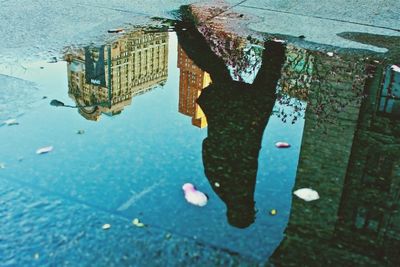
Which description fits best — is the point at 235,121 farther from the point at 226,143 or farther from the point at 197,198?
the point at 197,198

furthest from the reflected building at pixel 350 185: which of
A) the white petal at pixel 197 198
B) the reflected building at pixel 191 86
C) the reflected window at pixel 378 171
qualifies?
the reflected building at pixel 191 86

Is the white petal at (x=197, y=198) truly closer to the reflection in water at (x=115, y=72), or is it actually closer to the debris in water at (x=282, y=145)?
the debris in water at (x=282, y=145)

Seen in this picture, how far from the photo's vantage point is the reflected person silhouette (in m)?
2.83

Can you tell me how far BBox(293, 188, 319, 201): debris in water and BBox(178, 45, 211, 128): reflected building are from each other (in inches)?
38.8

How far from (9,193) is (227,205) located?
1.21 m

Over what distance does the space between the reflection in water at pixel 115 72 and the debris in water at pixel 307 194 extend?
161 cm

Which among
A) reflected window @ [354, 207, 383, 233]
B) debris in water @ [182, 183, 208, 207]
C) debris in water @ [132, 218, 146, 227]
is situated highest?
debris in water @ [182, 183, 208, 207]

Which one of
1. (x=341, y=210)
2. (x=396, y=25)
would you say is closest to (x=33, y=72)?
(x=341, y=210)

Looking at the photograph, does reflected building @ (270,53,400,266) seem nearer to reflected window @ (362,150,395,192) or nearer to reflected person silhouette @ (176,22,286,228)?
reflected window @ (362,150,395,192)

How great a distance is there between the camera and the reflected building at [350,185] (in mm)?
2416

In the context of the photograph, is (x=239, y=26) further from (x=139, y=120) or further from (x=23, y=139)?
(x=23, y=139)

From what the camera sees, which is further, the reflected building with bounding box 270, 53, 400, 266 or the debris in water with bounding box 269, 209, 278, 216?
the debris in water with bounding box 269, 209, 278, 216

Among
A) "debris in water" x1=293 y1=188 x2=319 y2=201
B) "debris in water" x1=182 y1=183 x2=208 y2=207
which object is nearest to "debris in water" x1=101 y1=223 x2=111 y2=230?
"debris in water" x1=182 y1=183 x2=208 y2=207

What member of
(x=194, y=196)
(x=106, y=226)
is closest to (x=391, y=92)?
(x=194, y=196)
